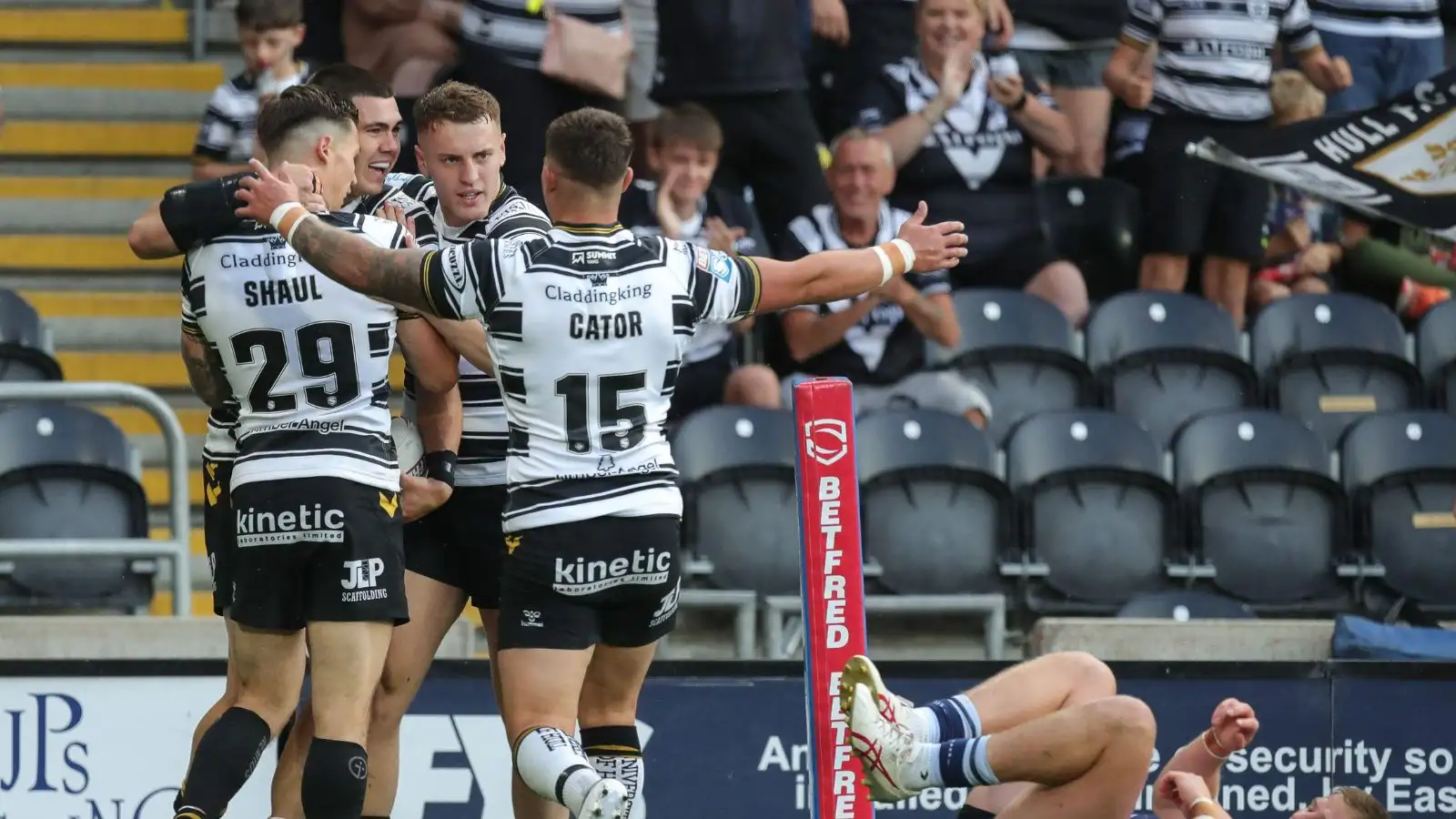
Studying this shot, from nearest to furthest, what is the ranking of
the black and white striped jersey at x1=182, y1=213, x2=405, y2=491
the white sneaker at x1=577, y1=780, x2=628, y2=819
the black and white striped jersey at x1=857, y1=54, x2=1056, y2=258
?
1. the white sneaker at x1=577, y1=780, x2=628, y2=819
2. the black and white striped jersey at x1=182, y1=213, x2=405, y2=491
3. the black and white striped jersey at x1=857, y1=54, x2=1056, y2=258

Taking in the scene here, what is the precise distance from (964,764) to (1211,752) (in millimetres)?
706

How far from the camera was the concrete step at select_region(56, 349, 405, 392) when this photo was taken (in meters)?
10.3

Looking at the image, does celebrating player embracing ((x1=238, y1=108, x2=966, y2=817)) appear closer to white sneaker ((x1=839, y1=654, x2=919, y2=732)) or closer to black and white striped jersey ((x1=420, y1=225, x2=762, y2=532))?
black and white striped jersey ((x1=420, y1=225, x2=762, y2=532))

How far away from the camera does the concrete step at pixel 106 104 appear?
11.3m

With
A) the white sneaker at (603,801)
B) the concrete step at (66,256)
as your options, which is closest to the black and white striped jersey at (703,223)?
the concrete step at (66,256)

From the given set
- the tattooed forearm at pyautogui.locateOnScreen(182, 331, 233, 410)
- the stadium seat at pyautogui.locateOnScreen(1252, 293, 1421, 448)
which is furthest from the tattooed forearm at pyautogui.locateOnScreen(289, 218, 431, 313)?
the stadium seat at pyautogui.locateOnScreen(1252, 293, 1421, 448)

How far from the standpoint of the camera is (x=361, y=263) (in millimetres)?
5379

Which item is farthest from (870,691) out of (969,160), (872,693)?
(969,160)

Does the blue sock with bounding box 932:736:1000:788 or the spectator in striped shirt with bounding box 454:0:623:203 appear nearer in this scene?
the blue sock with bounding box 932:736:1000:788

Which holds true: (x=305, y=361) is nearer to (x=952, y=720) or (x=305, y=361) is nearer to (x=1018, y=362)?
(x=952, y=720)

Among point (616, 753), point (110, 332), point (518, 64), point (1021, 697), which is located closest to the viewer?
point (616, 753)

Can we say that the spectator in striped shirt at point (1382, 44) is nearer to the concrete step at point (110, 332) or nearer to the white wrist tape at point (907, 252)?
the concrete step at point (110, 332)

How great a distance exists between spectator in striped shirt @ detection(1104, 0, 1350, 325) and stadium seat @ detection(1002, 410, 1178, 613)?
1.49 m

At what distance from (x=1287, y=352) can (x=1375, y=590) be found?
142 centimetres
